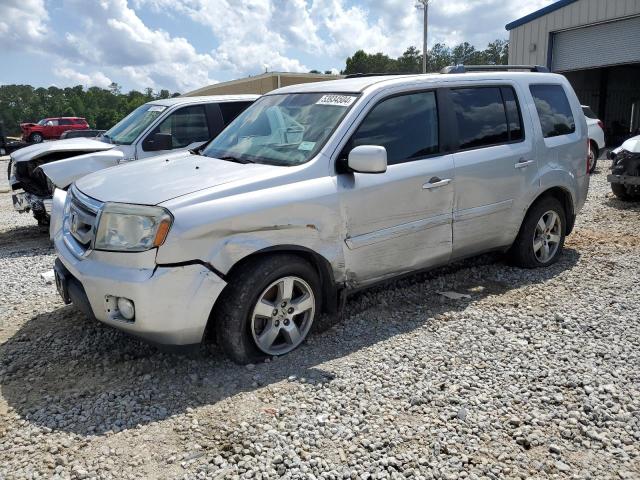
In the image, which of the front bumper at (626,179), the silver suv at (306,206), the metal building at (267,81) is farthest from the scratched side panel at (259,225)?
the metal building at (267,81)

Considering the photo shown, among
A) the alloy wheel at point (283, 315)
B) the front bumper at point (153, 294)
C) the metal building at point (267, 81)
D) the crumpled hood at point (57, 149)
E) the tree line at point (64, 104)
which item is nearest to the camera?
the front bumper at point (153, 294)

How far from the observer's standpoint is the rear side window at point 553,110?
5414 millimetres

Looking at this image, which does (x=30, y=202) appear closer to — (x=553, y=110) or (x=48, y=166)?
(x=48, y=166)

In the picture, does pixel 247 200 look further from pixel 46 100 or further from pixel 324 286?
pixel 46 100

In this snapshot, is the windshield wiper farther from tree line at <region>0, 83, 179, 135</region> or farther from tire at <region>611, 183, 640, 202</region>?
tree line at <region>0, 83, 179, 135</region>

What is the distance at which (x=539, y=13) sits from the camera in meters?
19.0

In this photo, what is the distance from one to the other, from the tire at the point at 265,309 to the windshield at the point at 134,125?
15.9 feet

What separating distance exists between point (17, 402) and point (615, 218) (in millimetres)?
8154

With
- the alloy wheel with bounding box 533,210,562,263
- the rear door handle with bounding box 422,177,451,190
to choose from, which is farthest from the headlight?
the alloy wheel with bounding box 533,210,562,263

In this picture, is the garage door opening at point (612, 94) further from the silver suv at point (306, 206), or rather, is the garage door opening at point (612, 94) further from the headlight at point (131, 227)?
the headlight at point (131, 227)

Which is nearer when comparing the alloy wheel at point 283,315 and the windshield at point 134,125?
the alloy wheel at point 283,315

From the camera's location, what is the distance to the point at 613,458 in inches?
109

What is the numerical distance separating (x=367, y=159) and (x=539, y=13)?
1841 cm

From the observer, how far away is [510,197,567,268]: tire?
5465 mm
